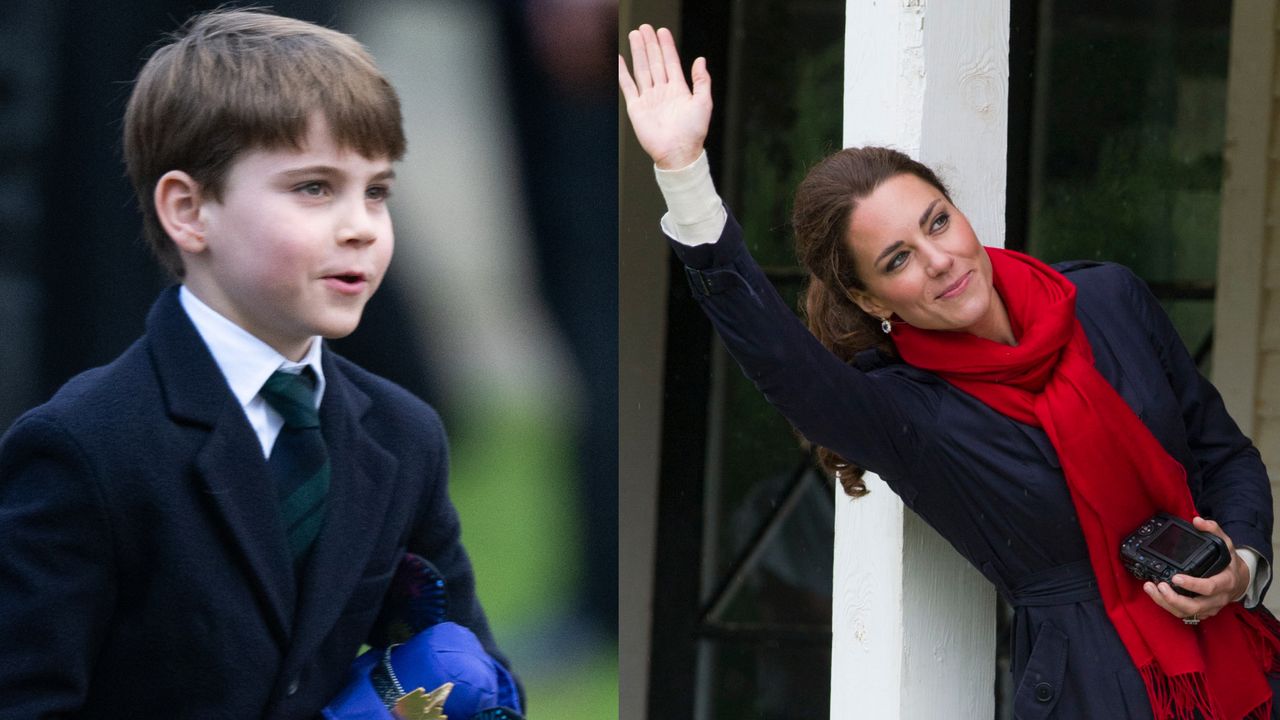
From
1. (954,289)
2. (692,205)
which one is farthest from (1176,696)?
(692,205)

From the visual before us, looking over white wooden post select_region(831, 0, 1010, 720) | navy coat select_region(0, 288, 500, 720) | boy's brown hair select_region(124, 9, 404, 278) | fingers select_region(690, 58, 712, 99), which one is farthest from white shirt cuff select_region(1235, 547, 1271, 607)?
boy's brown hair select_region(124, 9, 404, 278)

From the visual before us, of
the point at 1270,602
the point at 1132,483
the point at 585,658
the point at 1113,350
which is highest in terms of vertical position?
the point at 1113,350

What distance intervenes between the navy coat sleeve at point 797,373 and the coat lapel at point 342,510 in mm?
519

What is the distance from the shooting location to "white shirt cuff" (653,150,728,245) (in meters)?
2.01

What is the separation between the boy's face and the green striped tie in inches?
1.7

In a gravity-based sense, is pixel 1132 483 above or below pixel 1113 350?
below

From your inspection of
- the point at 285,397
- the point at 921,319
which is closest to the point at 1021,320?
the point at 921,319

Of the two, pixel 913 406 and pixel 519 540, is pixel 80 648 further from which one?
pixel 913 406

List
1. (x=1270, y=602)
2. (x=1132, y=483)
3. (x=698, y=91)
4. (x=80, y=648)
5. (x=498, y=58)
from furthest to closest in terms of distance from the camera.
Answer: (x=1270, y=602) < (x=1132, y=483) < (x=698, y=91) < (x=498, y=58) < (x=80, y=648)

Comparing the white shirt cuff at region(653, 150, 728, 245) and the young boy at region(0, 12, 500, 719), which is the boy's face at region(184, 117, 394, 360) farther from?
the white shirt cuff at region(653, 150, 728, 245)

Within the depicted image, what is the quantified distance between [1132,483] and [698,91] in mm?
911

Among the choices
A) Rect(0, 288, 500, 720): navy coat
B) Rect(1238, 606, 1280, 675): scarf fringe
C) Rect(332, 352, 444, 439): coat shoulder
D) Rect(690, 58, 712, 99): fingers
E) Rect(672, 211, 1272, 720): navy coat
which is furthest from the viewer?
Rect(1238, 606, 1280, 675): scarf fringe

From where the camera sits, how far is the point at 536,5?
1.90 meters

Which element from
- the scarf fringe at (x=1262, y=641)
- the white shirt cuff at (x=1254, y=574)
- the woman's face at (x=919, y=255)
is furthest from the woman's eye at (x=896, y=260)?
the scarf fringe at (x=1262, y=641)
